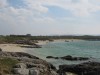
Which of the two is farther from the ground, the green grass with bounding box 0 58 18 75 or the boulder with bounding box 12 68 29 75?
the green grass with bounding box 0 58 18 75

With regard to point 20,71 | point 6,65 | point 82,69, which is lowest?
point 82,69

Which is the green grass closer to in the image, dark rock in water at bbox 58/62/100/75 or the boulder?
the boulder

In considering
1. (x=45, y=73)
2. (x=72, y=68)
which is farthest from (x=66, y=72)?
(x=45, y=73)

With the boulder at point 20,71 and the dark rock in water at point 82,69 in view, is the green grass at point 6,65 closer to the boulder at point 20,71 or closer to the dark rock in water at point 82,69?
the boulder at point 20,71

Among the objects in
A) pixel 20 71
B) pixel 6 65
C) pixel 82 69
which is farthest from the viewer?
pixel 82 69

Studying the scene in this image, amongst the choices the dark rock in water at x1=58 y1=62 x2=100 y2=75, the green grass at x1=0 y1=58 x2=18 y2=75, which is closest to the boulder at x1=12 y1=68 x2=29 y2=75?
the green grass at x1=0 y1=58 x2=18 y2=75

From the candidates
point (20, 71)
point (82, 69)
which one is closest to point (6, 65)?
point (20, 71)

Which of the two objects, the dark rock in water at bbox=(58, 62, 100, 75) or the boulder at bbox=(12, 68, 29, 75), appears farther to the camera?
the dark rock in water at bbox=(58, 62, 100, 75)

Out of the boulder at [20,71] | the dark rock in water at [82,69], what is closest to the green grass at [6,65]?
the boulder at [20,71]

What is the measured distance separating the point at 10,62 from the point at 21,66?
4.46 ft

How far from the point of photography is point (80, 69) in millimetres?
33062

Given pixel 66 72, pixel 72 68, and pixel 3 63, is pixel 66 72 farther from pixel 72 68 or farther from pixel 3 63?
pixel 3 63

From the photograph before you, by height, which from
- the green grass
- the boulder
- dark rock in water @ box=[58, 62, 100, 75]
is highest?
the green grass

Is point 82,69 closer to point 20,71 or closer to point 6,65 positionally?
point 6,65
